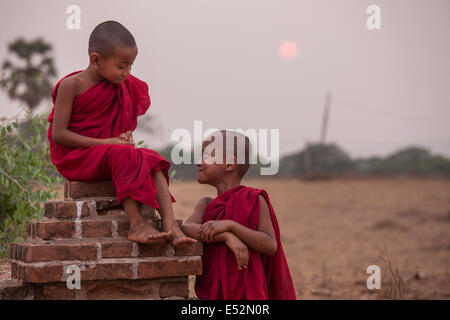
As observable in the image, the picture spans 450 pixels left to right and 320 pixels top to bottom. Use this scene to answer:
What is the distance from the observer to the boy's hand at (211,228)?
329cm

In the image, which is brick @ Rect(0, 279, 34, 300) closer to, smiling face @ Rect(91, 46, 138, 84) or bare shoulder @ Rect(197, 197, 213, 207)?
bare shoulder @ Rect(197, 197, 213, 207)

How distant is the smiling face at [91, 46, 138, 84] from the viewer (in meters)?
3.26

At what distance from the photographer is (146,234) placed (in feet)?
10.2

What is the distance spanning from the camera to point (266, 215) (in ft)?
11.3

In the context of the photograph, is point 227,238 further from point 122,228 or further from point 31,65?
point 31,65

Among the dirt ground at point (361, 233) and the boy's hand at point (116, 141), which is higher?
the boy's hand at point (116, 141)

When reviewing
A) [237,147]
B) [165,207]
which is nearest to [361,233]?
[237,147]

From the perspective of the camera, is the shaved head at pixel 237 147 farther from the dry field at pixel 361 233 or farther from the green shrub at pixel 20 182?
the green shrub at pixel 20 182

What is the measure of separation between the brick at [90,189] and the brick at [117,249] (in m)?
0.37

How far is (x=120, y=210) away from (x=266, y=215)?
3.06ft

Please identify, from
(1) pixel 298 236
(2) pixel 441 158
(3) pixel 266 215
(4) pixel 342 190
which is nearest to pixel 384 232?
(1) pixel 298 236

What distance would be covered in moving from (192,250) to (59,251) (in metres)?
0.79

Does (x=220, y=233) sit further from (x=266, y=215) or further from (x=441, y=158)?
(x=441, y=158)

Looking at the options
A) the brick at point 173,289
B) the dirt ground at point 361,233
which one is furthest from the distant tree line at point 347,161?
the brick at point 173,289
